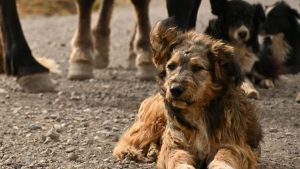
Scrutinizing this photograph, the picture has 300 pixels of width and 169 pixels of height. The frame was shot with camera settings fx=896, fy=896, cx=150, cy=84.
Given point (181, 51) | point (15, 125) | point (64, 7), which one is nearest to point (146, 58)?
point (15, 125)

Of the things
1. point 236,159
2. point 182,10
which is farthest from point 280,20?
point 236,159

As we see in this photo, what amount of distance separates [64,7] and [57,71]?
8.80 metres

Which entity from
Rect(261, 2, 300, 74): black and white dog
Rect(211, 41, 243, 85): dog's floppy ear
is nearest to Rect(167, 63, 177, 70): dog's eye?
Rect(211, 41, 243, 85): dog's floppy ear

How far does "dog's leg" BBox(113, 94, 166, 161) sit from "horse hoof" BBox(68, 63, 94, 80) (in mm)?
3325

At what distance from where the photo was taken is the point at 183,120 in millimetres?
5172

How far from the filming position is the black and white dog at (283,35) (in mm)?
10117

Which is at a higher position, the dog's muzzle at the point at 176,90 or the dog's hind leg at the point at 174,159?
the dog's muzzle at the point at 176,90

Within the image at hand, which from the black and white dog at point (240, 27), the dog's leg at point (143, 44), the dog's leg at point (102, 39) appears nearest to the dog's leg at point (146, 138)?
the black and white dog at point (240, 27)

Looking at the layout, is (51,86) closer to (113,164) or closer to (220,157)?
(113,164)

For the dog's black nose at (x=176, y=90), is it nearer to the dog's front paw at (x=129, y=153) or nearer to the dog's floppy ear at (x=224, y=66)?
the dog's floppy ear at (x=224, y=66)

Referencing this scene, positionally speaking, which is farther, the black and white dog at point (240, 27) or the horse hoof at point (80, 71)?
the horse hoof at point (80, 71)

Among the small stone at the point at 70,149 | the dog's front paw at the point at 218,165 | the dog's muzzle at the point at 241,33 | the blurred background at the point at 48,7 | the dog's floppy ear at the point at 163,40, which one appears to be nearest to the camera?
the dog's front paw at the point at 218,165

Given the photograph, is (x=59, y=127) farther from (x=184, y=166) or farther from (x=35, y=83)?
(x=184, y=166)

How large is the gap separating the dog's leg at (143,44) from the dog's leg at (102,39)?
0.54 meters
